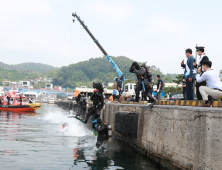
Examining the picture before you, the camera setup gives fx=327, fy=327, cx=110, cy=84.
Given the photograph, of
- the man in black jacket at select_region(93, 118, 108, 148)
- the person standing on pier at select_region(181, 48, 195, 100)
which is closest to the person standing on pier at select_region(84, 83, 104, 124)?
the man in black jacket at select_region(93, 118, 108, 148)

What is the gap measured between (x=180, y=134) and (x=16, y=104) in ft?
157

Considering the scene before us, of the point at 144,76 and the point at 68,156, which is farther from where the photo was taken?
the point at 144,76

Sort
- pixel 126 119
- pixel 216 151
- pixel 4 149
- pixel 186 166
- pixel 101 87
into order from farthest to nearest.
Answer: pixel 101 87
pixel 126 119
pixel 4 149
pixel 186 166
pixel 216 151

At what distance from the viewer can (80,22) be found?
52188 millimetres

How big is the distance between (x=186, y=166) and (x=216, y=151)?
1.24m

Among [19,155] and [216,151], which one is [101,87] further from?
[216,151]

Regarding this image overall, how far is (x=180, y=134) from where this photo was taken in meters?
7.74

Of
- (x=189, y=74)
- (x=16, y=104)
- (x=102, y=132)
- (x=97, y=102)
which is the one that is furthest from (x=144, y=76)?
(x=16, y=104)

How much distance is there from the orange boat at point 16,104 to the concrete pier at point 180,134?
3705 centimetres

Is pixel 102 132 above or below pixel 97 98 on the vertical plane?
below

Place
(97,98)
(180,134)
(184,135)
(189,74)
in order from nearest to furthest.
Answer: (184,135) → (180,134) → (189,74) → (97,98)

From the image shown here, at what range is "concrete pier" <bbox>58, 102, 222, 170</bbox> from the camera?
247 inches

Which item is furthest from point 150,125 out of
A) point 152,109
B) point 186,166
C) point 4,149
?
point 4,149

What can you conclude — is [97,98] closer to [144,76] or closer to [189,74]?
[144,76]
